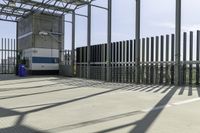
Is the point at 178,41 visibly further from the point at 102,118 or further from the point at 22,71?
the point at 22,71

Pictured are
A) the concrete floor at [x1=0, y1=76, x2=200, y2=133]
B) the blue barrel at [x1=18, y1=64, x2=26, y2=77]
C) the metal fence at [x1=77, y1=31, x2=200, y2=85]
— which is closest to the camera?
the concrete floor at [x1=0, y1=76, x2=200, y2=133]

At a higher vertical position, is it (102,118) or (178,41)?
(178,41)

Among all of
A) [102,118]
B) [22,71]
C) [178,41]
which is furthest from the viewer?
[22,71]

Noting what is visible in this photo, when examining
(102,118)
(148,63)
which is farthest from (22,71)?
(102,118)

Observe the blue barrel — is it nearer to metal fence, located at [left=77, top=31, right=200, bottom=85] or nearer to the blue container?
the blue container

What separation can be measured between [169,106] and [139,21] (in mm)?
9789

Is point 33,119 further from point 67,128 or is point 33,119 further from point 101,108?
point 101,108

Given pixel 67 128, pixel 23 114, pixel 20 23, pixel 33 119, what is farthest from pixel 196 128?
pixel 20 23

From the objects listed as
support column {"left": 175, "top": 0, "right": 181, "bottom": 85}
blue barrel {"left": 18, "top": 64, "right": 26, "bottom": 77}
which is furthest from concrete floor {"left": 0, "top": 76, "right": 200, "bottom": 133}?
blue barrel {"left": 18, "top": 64, "right": 26, "bottom": 77}

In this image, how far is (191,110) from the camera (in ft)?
21.0

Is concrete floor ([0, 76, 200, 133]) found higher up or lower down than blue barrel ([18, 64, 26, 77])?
lower down

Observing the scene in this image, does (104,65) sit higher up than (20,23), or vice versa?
(20,23)

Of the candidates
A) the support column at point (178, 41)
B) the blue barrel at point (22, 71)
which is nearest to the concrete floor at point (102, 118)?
the support column at point (178, 41)

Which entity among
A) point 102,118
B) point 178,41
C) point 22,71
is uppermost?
point 178,41
